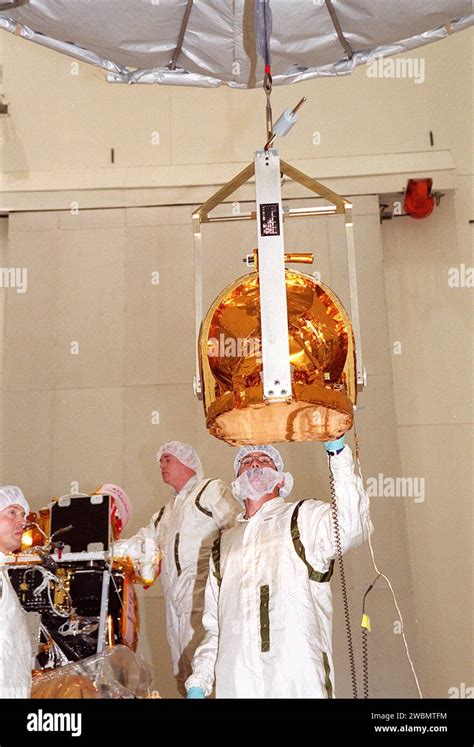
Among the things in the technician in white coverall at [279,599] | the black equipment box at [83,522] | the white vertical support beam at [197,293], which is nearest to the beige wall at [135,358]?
the black equipment box at [83,522]

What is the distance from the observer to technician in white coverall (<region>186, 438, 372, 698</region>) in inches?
140

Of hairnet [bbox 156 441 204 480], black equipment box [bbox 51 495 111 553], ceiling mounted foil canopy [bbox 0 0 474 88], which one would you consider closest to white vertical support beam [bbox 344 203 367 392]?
ceiling mounted foil canopy [bbox 0 0 474 88]

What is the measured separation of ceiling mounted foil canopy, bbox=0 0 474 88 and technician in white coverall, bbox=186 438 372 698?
163cm

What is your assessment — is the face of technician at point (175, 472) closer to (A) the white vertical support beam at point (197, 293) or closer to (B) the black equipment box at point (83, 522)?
(B) the black equipment box at point (83, 522)

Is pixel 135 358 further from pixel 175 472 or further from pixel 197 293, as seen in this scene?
pixel 197 293

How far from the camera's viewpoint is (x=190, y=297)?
6914 mm

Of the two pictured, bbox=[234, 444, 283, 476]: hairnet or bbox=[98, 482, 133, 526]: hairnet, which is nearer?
bbox=[234, 444, 283, 476]: hairnet

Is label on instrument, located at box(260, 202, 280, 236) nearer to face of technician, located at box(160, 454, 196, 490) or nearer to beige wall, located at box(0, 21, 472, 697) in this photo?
face of technician, located at box(160, 454, 196, 490)

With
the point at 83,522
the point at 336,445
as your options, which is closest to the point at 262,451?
the point at 336,445

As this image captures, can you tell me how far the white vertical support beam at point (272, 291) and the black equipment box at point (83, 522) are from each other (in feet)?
6.45

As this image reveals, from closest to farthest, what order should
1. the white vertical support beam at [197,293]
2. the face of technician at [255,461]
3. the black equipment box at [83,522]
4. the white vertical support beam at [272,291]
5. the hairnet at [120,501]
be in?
the white vertical support beam at [272,291], the white vertical support beam at [197,293], the face of technician at [255,461], the black equipment box at [83,522], the hairnet at [120,501]

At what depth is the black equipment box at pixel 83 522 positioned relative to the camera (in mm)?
4254

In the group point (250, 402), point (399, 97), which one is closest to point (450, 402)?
point (399, 97)

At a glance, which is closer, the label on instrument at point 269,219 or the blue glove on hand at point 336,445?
the label on instrument at point 269,219
